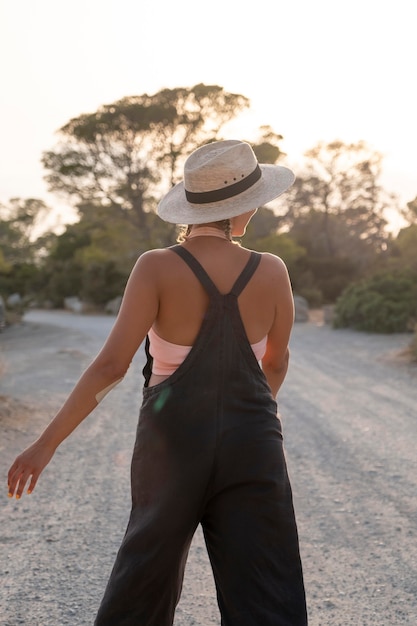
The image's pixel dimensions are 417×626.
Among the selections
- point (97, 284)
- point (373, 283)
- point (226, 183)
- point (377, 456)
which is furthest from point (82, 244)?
point (226, 183)

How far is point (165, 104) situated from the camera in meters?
35.9

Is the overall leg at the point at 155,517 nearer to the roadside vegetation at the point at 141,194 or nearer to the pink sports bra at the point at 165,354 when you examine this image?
the pink sports bra at the point at 165,354

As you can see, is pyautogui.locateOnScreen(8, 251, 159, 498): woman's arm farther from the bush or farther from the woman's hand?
the bush

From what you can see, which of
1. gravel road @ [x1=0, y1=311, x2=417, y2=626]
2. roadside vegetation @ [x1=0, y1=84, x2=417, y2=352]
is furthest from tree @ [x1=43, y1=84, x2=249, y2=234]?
gravel road @ [x1=0, y1=311, x2=417, y2=626]

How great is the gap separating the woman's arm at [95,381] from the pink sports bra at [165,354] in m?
0.05

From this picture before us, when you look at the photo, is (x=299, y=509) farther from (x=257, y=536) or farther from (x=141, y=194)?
(x=141, y=194)

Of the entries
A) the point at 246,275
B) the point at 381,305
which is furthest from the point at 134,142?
the point at 246,275

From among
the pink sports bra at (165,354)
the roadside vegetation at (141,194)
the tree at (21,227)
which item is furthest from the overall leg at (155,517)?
the tree at (21,227)

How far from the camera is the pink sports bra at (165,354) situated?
2.35 m

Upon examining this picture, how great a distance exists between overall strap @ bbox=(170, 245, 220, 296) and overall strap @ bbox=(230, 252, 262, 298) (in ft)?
0.18

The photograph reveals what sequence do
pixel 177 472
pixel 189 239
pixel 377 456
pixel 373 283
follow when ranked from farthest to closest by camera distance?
1. pixel 373 283
2. pixel 377 456
3. pixel 189 239
4. pixel 177 472

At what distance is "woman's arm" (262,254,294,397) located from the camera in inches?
95.3

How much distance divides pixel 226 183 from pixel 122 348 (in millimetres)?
574

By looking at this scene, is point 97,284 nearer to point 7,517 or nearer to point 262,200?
point 7,517
